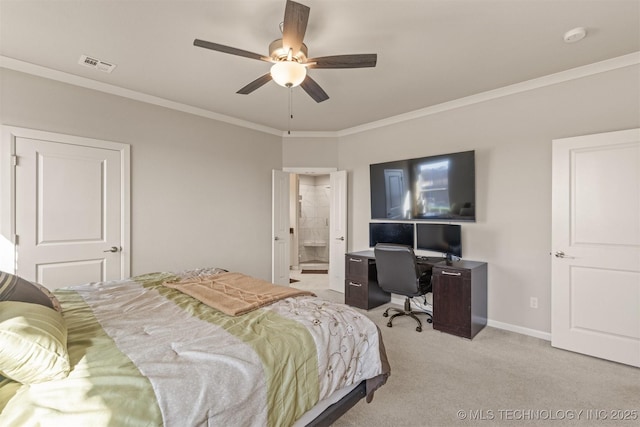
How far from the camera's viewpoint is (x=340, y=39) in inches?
94.4

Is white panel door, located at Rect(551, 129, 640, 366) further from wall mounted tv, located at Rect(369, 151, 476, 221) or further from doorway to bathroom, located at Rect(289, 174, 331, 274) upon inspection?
doorway to bathroom, located at Rect(289, 174, 331, 274)

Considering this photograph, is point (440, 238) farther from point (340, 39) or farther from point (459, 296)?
point (340, 39)

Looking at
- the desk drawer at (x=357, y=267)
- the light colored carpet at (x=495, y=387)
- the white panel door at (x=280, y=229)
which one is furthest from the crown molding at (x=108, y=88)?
the light colored carpet at (x=495, y=387)

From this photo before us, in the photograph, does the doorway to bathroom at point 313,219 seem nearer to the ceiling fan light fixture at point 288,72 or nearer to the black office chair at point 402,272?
the black office chair at point 402,272

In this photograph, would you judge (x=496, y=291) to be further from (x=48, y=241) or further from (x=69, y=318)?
(x=48, y=241)

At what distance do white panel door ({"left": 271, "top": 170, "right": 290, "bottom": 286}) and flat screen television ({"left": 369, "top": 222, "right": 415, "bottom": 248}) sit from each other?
56.2 inches

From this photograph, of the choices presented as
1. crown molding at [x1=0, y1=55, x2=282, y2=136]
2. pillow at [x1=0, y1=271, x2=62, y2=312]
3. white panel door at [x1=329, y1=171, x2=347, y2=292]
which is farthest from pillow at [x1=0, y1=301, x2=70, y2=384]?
white panel door at [x1=329, y1=171, x2=347, y2=292]

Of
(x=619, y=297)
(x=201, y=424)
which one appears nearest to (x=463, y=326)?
(x=619, y=297)

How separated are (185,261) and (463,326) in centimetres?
335

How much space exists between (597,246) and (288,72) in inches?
121

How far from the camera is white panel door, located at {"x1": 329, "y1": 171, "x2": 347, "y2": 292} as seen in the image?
4.92 m

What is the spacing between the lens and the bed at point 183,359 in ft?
3.34

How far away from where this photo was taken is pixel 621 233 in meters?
2.61

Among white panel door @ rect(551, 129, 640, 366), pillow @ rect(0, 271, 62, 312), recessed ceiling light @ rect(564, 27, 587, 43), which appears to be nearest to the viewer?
pillow @ rect(0, 271, 62, 312)
